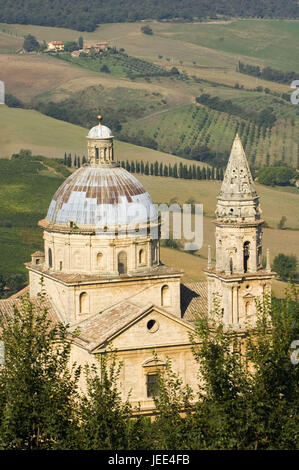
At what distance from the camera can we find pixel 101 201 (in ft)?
220

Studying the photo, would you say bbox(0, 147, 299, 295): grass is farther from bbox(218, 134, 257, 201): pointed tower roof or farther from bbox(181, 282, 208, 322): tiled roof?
bbox(218, 134, 257, 201): pointed tower roof

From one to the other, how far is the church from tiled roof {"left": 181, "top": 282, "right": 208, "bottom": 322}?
30 cm

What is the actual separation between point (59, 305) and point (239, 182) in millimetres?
11055

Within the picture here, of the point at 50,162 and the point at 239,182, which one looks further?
the point at 50,162

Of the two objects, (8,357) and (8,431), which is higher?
(8,357)

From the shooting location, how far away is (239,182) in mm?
66125

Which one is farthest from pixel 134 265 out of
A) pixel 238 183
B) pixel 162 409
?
pixel 162 409

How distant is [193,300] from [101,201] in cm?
768

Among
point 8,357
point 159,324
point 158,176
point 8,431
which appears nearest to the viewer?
point 8,431

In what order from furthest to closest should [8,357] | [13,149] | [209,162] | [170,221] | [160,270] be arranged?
[209,162] → [13,149] → [170,221] → [160,270] → [8,357]

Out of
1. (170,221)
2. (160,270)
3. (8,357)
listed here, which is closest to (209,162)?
(170,221)

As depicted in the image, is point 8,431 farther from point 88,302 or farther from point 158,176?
point 158,176

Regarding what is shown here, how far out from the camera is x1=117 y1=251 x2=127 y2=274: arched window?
66.8 meters

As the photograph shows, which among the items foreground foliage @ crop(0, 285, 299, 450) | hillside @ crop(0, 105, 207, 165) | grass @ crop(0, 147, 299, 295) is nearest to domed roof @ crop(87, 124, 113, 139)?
foreground foliage @ crop(0, 285, 299, 450)
